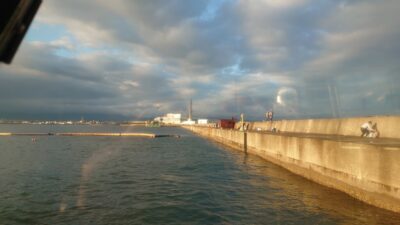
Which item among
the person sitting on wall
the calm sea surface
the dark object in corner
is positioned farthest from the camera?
the person sitting on wall

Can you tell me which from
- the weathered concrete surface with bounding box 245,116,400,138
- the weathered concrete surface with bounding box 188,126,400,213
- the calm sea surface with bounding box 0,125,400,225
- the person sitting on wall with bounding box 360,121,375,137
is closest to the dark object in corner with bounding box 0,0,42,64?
the calm sea surface with bounding box 0,125,400,225

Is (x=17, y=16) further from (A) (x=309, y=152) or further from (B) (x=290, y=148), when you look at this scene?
(B) (x=290, y=148)

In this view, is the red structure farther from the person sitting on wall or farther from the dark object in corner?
the dark object in corner

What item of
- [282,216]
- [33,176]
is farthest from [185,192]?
[33,176]

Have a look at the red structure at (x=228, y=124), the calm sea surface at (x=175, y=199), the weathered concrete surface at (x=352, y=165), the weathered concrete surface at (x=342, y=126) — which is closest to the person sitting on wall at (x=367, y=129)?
the weathered concrete surface at (x=342, y=126)

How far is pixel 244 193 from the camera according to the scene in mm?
20172

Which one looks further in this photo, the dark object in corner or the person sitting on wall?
the person sitting on wall

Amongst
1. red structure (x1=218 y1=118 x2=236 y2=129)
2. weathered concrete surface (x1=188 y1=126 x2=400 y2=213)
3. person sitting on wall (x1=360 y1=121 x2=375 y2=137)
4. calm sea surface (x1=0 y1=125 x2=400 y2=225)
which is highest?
red structure (x1=218 y1=118 x2=236 y2=129)

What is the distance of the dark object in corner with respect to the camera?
6.06 metres

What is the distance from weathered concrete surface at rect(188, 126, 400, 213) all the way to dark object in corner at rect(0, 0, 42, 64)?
12.8 meters

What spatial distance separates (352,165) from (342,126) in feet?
49.6

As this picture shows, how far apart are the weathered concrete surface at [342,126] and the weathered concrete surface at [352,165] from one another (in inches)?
154

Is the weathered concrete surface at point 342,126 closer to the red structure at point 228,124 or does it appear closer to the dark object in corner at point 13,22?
the dark object in corner at point 13,22

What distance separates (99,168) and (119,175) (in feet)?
16.9
